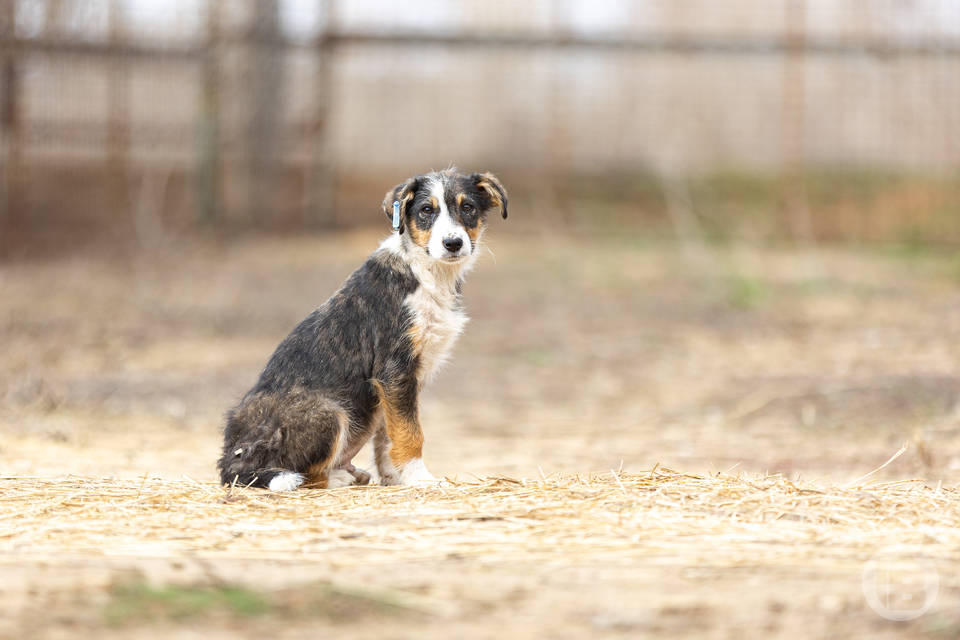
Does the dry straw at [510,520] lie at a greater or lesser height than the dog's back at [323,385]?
lesser

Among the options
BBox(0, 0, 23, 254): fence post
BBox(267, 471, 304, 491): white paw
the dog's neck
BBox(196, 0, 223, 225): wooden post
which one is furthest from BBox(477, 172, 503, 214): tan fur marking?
BBox(196, 0, 223, 225): wooden post

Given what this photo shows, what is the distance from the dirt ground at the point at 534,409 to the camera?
3.60 metres

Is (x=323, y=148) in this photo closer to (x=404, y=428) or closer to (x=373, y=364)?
(x=373, y=364)

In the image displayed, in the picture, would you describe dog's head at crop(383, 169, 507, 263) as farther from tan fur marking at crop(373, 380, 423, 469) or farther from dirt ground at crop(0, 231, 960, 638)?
dirt ground at crop(0, 231, 960, 638)

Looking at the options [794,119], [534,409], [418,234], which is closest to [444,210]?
[418,234]

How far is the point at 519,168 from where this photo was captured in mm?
18109

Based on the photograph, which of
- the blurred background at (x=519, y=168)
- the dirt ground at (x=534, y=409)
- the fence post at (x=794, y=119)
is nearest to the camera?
the dirt ground at (x=534, y=409)

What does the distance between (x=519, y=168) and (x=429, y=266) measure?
1251cm

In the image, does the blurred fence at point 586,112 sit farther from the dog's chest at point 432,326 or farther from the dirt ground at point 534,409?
the dog's chest at point 432,326

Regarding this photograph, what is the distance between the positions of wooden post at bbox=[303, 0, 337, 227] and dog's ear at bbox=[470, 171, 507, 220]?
12.3 meters

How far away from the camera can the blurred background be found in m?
12.4

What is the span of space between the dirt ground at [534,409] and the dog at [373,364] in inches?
22.1

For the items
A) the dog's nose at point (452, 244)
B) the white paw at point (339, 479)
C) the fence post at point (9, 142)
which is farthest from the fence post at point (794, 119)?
the white paw at point (339, 479)

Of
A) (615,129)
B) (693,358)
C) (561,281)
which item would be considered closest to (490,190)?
(693,358)
